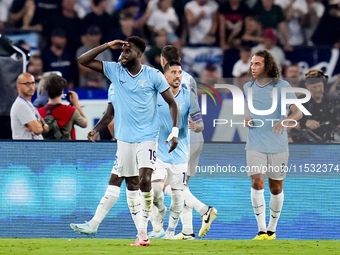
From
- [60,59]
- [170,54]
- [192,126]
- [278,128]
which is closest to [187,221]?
[192,126]

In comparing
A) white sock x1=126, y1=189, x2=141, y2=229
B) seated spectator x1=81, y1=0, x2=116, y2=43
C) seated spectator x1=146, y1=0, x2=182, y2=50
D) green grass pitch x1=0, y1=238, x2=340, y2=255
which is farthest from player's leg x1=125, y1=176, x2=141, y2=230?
seated spectator x1=146, y1=0, x2=182, y2=50

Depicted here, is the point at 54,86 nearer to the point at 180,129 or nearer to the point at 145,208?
the point at 180,129

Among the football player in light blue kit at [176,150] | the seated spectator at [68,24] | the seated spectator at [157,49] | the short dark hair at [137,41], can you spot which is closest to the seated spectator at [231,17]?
the seated spectator at [157,49]

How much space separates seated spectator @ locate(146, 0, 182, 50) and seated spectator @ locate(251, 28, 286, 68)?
1.59 m

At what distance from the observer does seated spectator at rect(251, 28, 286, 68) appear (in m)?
13.8

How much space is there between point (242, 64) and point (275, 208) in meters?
4.26

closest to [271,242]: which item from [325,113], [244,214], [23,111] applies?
[244,214]

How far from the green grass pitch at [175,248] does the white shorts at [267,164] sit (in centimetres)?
115

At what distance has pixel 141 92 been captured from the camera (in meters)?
7.96

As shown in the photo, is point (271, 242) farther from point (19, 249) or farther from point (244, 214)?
point (19, 249)

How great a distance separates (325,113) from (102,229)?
351 centimetres

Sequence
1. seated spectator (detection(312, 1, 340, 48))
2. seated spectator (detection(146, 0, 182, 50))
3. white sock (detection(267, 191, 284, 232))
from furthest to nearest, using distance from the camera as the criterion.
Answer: seated spectator (detection(146, 0, 182, 50))
seated spectator (detection(312, 1, 340, 48))
white sock (detection(267, 191, 284, 232))

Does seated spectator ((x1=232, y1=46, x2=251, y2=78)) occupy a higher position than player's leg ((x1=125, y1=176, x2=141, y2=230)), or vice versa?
seated spectator ((x1=232, y1=46, x2=251, y2=78))

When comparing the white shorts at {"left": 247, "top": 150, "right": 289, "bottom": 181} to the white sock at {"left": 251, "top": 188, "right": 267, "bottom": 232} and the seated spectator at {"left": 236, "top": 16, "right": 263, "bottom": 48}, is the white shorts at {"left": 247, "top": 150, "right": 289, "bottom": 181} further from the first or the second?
the seated spectator at {"left": 236, "top": 16, "right": 263, "bottom": 48}
